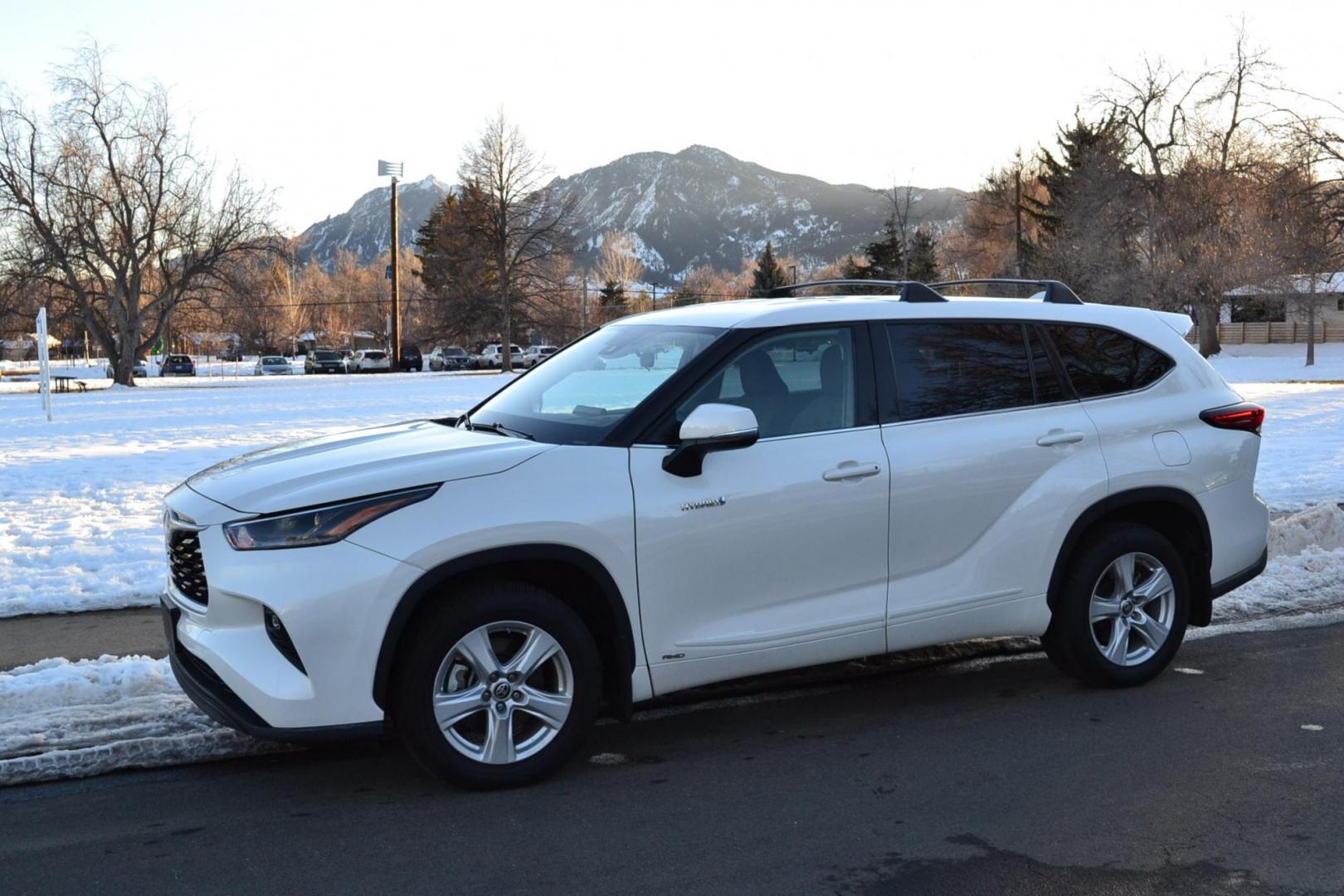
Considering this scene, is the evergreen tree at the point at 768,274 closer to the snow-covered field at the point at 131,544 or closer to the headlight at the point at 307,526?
the snow-covered field at the point at 131,544

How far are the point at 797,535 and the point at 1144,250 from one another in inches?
2181

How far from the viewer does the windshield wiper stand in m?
4.83

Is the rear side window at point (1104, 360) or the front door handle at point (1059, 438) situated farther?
the rear side window at point (1104, 360)

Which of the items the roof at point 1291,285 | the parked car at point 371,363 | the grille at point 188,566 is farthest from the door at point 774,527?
the parked car at point 371,363

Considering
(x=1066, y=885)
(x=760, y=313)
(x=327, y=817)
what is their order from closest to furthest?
1. (x=1066, y=885)
2. (x=327, y=817)
3. (x=760, y=313)

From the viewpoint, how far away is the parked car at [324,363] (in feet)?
234

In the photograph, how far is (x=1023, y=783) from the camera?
179 inches

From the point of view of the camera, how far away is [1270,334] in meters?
72.8

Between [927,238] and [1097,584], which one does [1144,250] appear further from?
[1097,584]

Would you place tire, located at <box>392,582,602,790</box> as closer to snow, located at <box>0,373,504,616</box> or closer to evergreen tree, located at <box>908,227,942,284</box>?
snow, located at <box>0,373,504,616</box>

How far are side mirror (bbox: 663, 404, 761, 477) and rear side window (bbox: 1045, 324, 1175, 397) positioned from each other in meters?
1.91

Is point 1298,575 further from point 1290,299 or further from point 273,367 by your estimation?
point 273,367

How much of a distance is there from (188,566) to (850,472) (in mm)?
2550

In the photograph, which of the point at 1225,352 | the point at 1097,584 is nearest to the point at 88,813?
the point at 1097,584
